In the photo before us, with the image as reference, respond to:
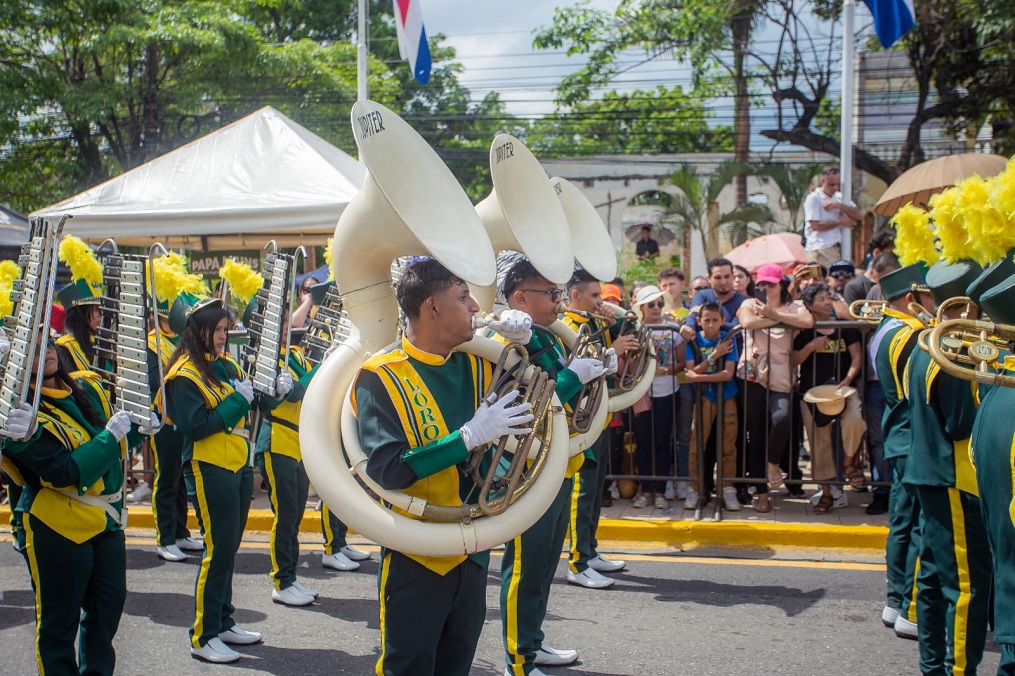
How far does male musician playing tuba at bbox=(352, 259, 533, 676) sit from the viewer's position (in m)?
3.25

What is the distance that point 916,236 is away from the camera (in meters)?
5.26

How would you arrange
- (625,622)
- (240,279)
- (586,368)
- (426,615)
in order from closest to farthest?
(426,615) < (586,368) < (625,622) < (240,279)

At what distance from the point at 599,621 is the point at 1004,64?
16.7 meters

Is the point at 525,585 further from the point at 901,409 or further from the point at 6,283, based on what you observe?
the point at 6,283

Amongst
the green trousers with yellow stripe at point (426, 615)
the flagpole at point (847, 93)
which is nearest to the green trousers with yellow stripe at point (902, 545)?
the green trousers with yellow stripe at point (426, 615)

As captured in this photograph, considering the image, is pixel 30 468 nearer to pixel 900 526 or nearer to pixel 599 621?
pixel 599 621

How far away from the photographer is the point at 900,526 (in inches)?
215

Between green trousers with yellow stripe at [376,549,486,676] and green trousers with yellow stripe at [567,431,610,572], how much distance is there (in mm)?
2623

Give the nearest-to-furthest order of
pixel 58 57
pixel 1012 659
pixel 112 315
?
pixel 1012 659 → pixel 112 315 → pixel 58 57

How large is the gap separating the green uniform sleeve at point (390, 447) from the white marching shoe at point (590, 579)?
342cm

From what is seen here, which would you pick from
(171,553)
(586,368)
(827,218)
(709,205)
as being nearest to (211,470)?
(586,368)

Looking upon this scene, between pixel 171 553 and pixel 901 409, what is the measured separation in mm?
4946

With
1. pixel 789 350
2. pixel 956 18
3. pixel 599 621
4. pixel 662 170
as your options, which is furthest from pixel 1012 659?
Answer: pixel 662 170

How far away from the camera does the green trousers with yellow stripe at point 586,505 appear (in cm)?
628
